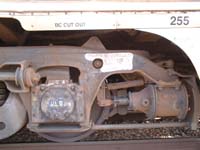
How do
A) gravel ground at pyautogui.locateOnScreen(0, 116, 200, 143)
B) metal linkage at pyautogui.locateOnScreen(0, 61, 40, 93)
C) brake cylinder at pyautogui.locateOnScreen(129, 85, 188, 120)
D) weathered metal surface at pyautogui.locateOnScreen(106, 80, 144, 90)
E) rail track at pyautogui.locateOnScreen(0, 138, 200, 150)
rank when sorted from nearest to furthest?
metal linkage at pyautogui.locateOnScreen(0, 61, 40, 93)
brake cylinder at pyautogui.locateOnScreen(129, 85, 188, 120)
weathered metal surface at pyautogui.locateOnScreen(106, 80, 144, 90)
rail track at pyautogui.locateOnScreen(0, 138, 200, 150)
gravel ground at pyautogui.locateOnScreen(0, 116, 200, 143)

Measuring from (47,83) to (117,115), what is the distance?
964 mm

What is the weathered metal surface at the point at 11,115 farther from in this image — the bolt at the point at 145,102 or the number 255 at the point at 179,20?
the number 255 at the point at 179,20

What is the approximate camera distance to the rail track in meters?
3.29

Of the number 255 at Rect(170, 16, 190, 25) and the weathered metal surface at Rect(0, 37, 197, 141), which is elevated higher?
the number 255 at Rect(170, 16, 190, 25)

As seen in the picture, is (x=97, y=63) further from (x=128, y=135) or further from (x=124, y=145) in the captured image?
(x=128, y=135)

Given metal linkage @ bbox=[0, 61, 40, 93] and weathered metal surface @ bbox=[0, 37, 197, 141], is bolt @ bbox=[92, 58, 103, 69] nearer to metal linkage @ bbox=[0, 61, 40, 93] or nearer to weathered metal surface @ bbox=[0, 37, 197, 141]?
weathered metal surface @ bbox=[0, 37, 197, 141]

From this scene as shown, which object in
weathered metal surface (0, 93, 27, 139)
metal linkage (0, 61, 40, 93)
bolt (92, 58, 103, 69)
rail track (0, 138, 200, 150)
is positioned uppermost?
bolt (92, 58, 103, 69)

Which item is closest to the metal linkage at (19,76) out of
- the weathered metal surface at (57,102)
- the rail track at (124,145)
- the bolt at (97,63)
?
the weathered metal surface at (57,102)

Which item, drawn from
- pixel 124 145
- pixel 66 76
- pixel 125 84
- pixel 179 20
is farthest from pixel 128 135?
pixel 179 20

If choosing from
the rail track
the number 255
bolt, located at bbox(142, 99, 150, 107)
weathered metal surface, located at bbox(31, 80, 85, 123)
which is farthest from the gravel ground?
the number 255

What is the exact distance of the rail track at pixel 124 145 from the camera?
10.8 feet

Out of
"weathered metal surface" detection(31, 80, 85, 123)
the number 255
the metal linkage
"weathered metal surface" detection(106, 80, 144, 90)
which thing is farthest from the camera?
"weathered metal surface" detection(106, 80, 144, 90)

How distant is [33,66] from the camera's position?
2.75 m

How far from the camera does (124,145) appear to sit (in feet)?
11.0
